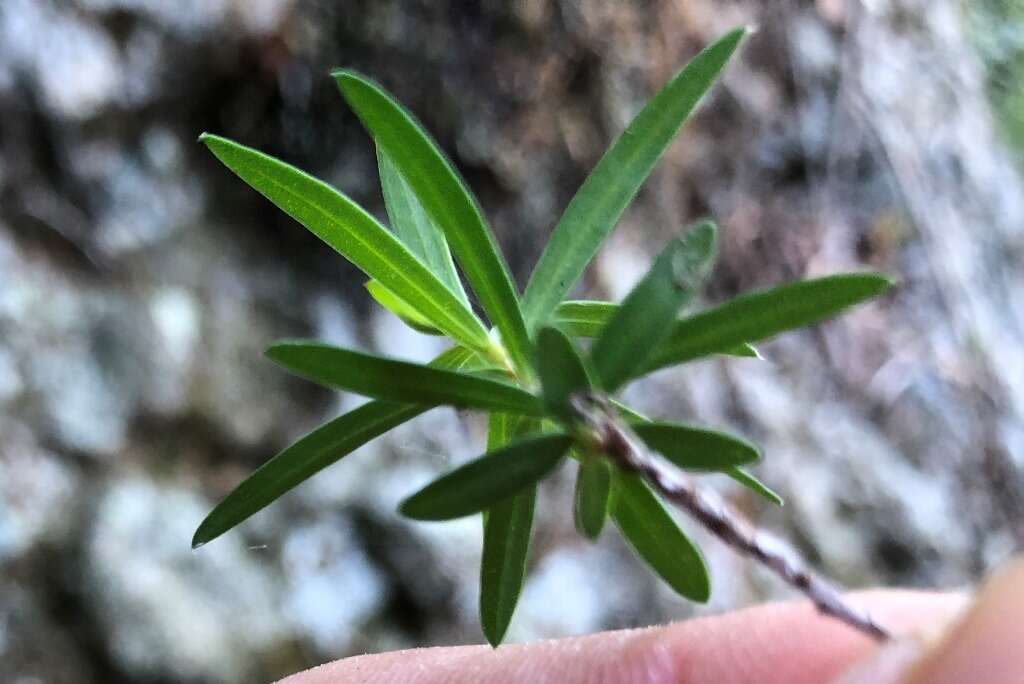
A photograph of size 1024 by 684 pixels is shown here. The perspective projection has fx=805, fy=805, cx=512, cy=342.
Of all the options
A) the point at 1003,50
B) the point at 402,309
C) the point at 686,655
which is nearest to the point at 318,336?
the point at 686,655

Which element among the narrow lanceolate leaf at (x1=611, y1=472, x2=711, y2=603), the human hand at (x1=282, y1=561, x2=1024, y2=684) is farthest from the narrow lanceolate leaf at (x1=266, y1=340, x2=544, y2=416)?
the human hand at (x1=282, y1=561, x2=1024, y2=684)

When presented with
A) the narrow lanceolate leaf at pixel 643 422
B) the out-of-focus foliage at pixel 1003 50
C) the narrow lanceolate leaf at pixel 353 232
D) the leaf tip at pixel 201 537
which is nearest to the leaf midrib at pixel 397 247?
the narrow lanceolate leaf at pixel 353 232

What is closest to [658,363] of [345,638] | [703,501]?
[703,501]

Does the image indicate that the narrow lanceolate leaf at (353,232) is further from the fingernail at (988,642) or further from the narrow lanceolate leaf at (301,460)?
the fingernail at (988,642)

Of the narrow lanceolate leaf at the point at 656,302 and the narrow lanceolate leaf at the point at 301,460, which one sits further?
the narrow lanceolate leaf at the point at 301,460

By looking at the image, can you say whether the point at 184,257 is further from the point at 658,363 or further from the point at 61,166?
the point at 658,363

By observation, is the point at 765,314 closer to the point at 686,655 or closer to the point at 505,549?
the point at 505,549
